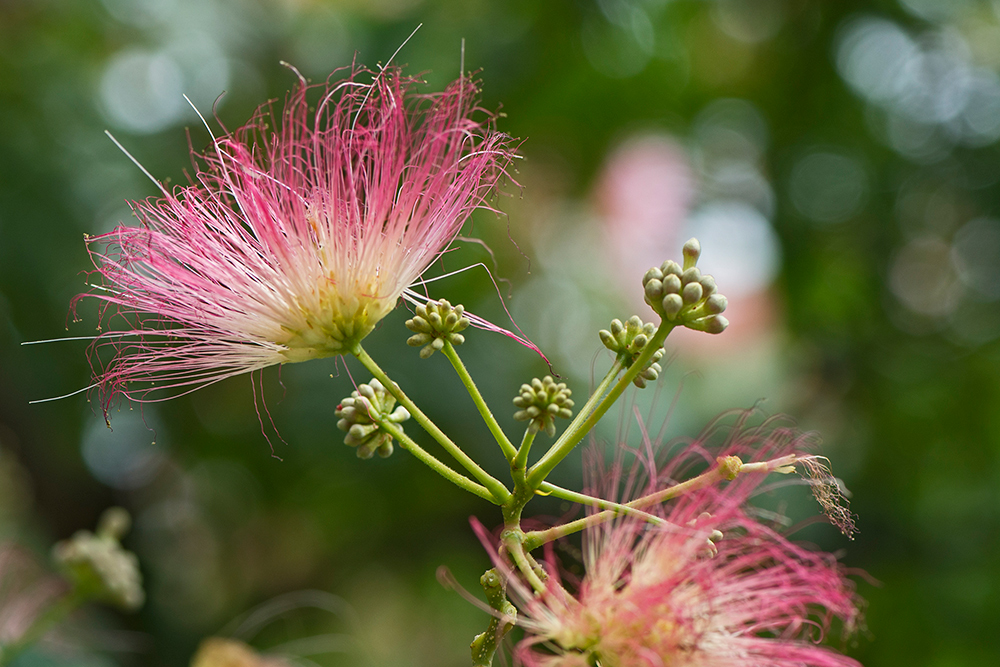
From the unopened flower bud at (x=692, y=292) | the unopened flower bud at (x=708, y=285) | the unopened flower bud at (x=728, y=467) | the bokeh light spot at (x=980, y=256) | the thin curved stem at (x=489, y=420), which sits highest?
the bokeh light spot at (x=980, y=256)

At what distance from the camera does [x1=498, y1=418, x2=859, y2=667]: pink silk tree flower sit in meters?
1.29

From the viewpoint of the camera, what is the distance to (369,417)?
1522 mm

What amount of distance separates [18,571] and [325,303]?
3178mm

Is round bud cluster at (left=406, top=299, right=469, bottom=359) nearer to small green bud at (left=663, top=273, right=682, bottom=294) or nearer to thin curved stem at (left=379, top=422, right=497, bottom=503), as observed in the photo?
thin curved stem at (left=379, top=422, right=497, bottom=503)

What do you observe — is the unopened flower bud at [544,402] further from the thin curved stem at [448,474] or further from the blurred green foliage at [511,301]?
the blurred green foliage at [511,301]

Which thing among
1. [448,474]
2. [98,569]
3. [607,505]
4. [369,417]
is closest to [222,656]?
[98,569]

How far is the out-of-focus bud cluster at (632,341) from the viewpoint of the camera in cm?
154

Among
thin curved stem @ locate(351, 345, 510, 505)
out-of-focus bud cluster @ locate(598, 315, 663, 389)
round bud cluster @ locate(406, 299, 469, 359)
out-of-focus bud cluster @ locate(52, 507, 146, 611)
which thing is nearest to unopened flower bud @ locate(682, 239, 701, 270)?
out-of-focus bud cluster @ locate(598, 315, 663, 389)

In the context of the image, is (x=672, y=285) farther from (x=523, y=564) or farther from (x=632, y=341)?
(x=523, y=564)

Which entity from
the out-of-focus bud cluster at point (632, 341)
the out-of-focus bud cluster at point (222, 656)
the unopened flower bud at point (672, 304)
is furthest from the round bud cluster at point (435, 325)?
the out-of-focus bud cluster at point (222, 656)

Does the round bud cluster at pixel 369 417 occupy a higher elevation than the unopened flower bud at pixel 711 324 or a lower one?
lower

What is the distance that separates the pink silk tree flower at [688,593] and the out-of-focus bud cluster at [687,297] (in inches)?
9.3

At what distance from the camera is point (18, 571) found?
3.77 metres

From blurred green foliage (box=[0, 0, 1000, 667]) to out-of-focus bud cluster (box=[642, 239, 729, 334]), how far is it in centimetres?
286
